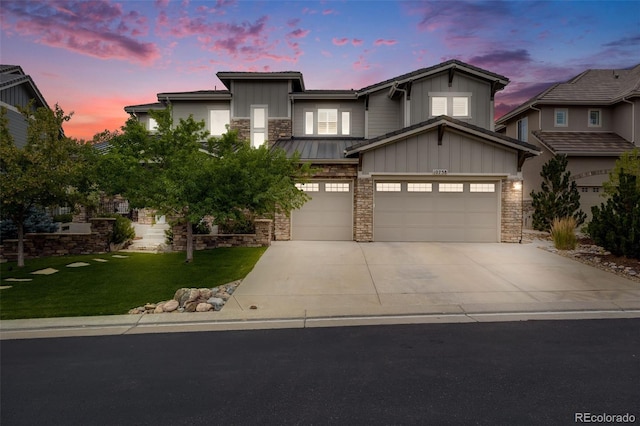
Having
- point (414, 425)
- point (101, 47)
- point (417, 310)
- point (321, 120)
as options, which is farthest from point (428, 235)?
point (101, 47)

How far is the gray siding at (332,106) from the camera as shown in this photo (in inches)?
844

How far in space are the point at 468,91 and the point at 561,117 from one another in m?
7.53

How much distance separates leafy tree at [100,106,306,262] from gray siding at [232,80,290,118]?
8892 mm

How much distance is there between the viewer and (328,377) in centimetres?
515

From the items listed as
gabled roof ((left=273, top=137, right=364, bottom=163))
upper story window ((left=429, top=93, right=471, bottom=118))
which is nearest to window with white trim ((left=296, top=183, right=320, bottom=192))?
gabled roof ((left=273, top=137, right=364, bottom=163))

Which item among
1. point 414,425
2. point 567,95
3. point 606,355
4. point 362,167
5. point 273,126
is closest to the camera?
point 414,425

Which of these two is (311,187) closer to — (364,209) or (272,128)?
(364,209)

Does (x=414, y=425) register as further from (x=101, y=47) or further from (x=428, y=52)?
(x=428, y=52)

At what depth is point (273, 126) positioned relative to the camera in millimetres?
21406

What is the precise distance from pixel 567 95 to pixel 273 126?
17.2m

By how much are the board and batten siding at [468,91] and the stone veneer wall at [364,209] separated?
5.37 meters

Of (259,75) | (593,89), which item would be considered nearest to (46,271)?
(259,75)

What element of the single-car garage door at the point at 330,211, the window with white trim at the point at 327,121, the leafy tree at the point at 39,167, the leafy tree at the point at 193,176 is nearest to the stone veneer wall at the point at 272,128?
the window with white trim at the point at 327,121

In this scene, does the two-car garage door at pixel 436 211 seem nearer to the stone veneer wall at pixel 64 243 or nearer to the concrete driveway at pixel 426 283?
the concrete driveway at pixel 426 283
